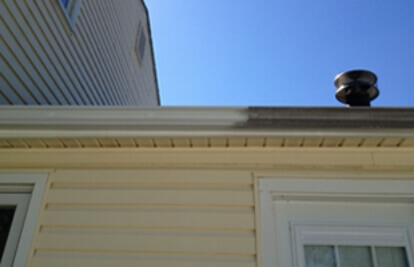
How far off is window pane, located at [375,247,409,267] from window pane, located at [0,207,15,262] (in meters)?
2.21

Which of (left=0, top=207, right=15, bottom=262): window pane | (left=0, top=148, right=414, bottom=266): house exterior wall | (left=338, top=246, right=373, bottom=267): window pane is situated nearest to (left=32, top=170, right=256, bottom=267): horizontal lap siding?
(left=0, top=148, right=414, bottom=266): house exterior wall

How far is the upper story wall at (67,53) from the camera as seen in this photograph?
121 inches

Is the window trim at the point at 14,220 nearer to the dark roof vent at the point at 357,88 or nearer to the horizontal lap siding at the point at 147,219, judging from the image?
the horizontal lap siding at the point at 147,219

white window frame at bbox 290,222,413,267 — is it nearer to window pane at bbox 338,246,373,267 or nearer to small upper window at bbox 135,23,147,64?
window pane at bbox 338,246,373,267

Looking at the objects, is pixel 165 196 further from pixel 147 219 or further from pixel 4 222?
pixel 4 222

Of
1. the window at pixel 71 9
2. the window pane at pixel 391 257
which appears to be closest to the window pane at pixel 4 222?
the window pane at pixel 391 257

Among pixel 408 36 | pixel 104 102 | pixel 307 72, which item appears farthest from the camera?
pixel 307 72

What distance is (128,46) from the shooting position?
20.6ft

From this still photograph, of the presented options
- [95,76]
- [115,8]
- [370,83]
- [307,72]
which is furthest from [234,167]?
[307,72]

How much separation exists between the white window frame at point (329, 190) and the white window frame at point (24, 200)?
1.37 meters

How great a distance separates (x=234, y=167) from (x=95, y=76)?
3310 mm

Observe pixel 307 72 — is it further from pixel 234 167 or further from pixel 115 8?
pixel 234 167

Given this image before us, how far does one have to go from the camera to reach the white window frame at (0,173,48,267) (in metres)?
1.94

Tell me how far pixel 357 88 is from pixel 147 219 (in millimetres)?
1714
